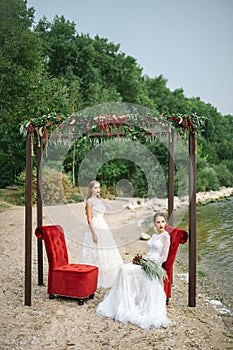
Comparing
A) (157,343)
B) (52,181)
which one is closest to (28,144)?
(157,343)

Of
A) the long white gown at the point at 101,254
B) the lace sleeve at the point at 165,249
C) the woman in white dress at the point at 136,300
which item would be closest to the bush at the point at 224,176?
the long white gown at the point at 101,254

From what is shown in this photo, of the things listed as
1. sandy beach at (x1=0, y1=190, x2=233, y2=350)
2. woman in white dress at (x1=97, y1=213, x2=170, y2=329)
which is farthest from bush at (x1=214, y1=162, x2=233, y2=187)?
woman in white dress at (x1=97, y1=213, x2=170, y2=329)

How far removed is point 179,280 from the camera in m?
7.11

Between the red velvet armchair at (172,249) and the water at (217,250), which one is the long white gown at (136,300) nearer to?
the red velvet armchair at (172,249)

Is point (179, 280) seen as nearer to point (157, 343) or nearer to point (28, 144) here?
point (157, 343)

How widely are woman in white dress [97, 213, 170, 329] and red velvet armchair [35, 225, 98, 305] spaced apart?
1.29ft

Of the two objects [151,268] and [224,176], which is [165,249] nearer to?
[151,268]

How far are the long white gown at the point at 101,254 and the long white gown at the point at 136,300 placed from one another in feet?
3.45

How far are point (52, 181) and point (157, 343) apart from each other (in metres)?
11.7

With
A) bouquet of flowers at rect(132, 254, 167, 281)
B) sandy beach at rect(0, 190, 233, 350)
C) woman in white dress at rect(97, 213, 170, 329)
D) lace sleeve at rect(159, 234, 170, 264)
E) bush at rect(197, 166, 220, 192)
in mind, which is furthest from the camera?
bush at rect(197, 166, 220, 192)

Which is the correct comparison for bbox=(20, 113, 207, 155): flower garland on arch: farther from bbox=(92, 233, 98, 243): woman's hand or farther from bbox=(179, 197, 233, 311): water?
bbox=(179, 197, 233, 311): water

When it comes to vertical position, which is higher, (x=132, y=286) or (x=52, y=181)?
(x=52, y=181)

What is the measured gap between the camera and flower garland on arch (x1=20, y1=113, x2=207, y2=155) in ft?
17.3

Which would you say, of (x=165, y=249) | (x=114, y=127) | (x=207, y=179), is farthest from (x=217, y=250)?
(x=207, y=179)
